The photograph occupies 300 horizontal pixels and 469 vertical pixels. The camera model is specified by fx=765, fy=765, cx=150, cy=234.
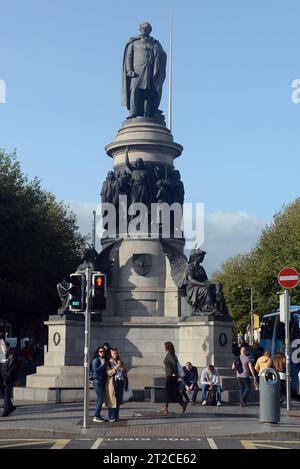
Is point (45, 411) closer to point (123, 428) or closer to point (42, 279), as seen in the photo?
point (123, 428)

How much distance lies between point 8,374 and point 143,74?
16.5m

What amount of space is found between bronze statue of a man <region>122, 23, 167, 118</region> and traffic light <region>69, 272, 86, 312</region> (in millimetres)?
15745

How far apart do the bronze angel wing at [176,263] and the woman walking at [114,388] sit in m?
9.85

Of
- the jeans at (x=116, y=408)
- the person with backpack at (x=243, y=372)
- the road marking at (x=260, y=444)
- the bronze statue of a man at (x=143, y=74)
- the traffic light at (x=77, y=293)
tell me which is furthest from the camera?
the bronze statue of a man at (x=143, y=74)

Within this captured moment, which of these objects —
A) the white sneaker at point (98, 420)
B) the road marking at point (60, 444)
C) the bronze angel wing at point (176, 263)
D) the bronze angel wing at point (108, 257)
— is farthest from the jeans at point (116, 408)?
the bronze angel wing at point (108, 257)

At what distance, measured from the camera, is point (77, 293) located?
1786 centimetres

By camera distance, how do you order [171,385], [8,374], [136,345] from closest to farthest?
[171,385] → [8,374] → [136,345]

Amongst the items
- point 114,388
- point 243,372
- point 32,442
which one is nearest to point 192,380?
point 243,372

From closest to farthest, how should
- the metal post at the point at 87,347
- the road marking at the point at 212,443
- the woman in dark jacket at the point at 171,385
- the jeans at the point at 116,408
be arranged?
the road marking at the point at 212,443 < the metal post at the point at 87,347 < the jeans at the point at 116,408 < the woman in dark jacket at the point at 171,385

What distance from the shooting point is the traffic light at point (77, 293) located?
1777cm

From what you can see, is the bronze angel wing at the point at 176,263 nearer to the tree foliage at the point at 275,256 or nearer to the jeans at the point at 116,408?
the jeans at the point at 116,408

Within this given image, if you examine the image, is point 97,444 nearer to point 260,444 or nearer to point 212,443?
point 212,443

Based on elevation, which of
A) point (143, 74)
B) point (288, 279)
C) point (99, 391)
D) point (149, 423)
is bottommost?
point (149, 423)

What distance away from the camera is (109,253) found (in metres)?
30.1
